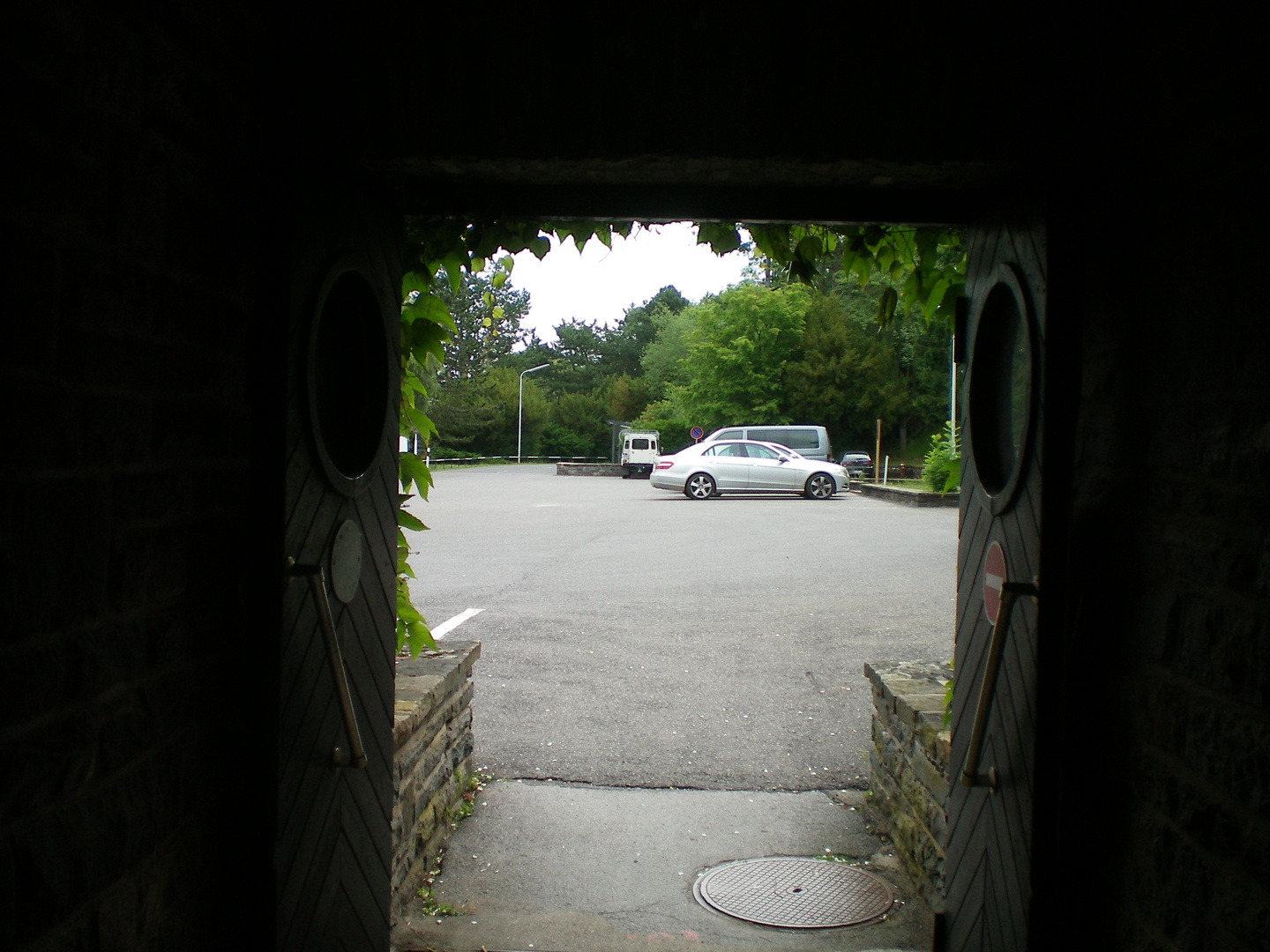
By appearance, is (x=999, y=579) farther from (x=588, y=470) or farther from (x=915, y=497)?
(x=588, y=470)

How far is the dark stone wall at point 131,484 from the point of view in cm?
153

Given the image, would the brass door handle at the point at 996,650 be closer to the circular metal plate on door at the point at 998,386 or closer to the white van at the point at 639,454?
the circular metal plate on door at the point at 998,386

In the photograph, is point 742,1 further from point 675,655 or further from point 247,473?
point 675,655

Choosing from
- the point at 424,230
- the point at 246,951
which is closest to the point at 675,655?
the point at 424,230

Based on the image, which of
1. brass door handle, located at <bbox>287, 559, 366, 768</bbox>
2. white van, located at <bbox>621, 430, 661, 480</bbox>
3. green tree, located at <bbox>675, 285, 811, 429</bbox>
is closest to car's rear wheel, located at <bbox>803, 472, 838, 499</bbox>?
white van, located at <bbox>621, 430, 661, 480</bbox>

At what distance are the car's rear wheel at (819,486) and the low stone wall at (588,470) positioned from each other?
15.9 meters

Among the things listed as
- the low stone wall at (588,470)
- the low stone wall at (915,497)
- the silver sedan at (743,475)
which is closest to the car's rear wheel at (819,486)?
the silver sedan at (743,475)

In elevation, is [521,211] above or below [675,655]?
above

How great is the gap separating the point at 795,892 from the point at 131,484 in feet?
9.31

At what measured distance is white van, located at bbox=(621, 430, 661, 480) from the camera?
36438mm

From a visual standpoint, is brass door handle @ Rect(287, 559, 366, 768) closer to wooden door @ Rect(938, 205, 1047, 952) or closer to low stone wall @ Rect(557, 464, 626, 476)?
wooden door @ Rect(938, 205, 1047, 952)

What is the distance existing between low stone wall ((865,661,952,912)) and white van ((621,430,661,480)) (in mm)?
31569

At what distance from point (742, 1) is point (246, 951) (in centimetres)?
262

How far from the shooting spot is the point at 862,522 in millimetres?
16625
